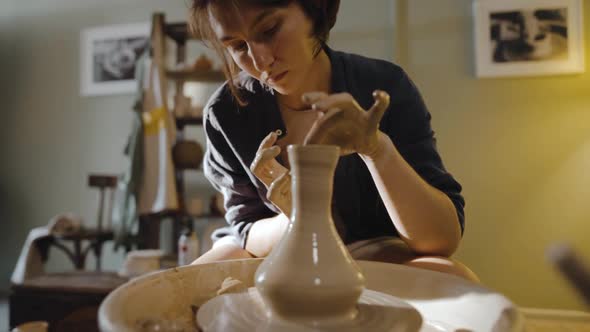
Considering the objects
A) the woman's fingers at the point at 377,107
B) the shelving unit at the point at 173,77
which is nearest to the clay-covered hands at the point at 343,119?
the woman's fingers at the point at 377,107

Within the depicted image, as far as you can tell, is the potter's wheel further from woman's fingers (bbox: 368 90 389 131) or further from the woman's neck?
the woman's neck

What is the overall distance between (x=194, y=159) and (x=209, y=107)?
130 centimetres

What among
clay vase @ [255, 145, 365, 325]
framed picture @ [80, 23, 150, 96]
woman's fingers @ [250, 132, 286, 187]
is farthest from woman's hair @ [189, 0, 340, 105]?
framed picture @ [80, 23, 150, 96]

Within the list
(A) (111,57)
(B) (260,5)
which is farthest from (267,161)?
(A) (111,57)

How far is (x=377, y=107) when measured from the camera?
0.45m

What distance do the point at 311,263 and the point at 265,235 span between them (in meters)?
0.41

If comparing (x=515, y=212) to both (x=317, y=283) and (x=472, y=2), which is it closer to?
(x=472, y=2)

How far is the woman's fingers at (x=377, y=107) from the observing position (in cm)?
43

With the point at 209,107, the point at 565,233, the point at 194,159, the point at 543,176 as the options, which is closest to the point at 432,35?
the point at 543,176

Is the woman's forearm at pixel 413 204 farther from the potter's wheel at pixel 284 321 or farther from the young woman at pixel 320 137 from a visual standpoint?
the potter's wheel at pixel 284 321

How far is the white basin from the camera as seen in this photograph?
1.32ft

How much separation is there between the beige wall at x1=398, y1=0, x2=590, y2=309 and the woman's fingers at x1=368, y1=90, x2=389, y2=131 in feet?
5.44

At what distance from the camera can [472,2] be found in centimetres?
214

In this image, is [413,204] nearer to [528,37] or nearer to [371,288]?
[371,288]
